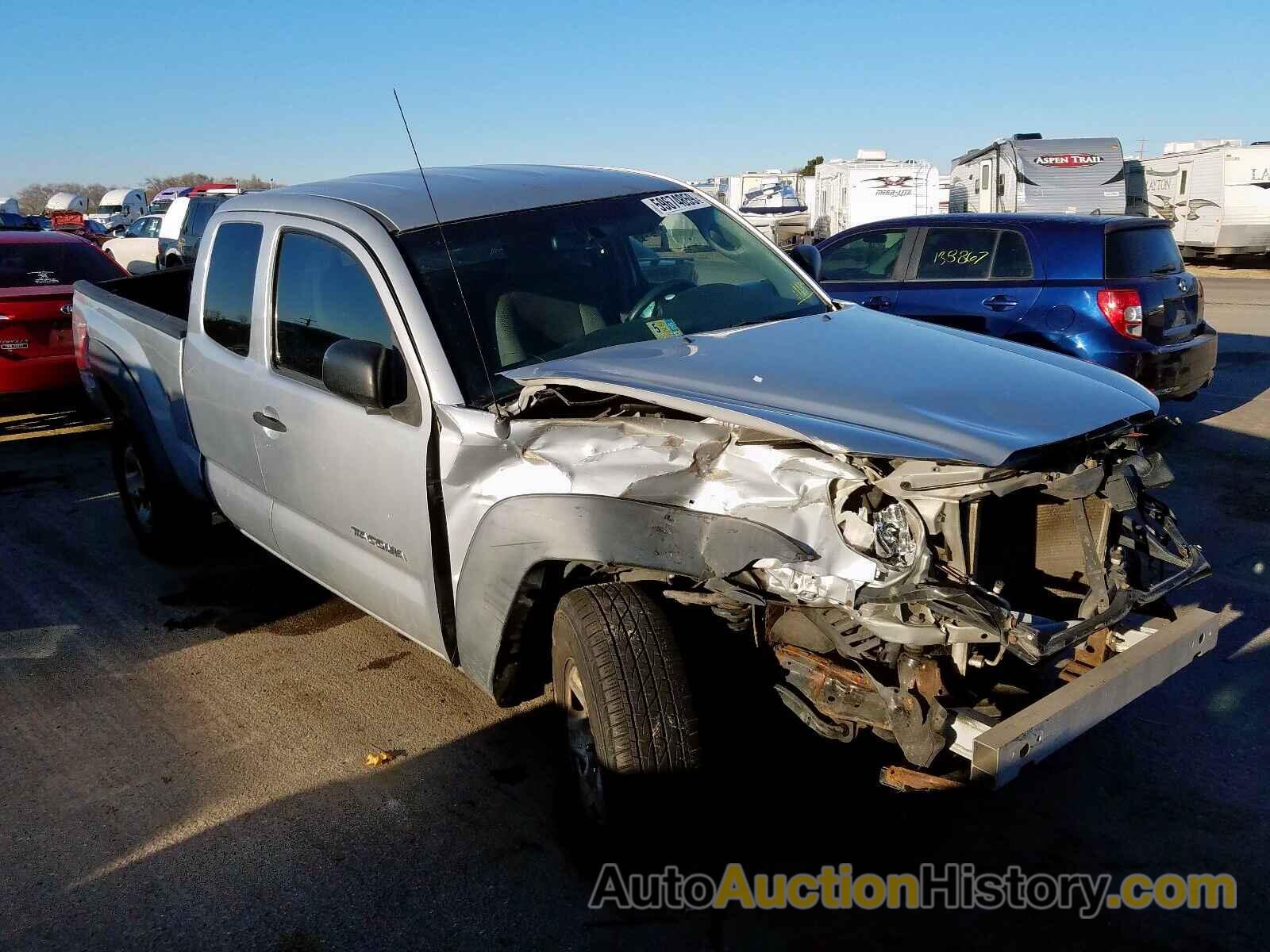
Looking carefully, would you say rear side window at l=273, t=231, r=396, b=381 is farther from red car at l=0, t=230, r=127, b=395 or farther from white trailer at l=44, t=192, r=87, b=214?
white trailer at l=44, t=192, r=87, b=214

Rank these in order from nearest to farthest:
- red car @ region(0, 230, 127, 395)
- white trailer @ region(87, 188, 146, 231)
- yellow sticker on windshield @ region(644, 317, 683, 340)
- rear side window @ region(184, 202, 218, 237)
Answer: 1. yellow sticker on windshield @ region(644, 317, 683, 340)
2. red car @ region(0, 230, 127, 395)
3. rear side window @ region(184, 202, 218, 237)
4. white trailer @ region(87, 188, 146, 231)

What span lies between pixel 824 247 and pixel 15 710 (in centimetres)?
738

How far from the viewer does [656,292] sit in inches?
162

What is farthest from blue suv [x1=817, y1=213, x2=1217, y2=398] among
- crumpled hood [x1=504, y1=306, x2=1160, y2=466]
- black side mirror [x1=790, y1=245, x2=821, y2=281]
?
crumpled hood [x1=504, y1=306, x2=1160, y2=466]

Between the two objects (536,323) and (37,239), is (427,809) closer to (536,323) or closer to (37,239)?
(536,323)

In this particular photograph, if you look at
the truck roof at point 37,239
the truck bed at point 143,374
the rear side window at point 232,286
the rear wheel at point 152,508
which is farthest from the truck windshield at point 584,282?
the truck roof at point 37,239

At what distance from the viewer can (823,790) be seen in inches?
146

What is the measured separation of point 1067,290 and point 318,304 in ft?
19.2

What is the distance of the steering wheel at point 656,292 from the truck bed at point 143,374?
2.43m

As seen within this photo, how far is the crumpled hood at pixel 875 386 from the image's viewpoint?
8.84 ft

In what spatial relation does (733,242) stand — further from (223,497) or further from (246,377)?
(223,497)

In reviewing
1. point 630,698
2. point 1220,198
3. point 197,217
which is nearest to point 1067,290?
point 630,698

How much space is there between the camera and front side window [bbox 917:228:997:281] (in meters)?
8.56

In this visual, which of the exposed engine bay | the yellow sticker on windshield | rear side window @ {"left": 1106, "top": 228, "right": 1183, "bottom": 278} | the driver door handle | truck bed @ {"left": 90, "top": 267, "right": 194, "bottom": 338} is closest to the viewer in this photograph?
the exposed engine bay
